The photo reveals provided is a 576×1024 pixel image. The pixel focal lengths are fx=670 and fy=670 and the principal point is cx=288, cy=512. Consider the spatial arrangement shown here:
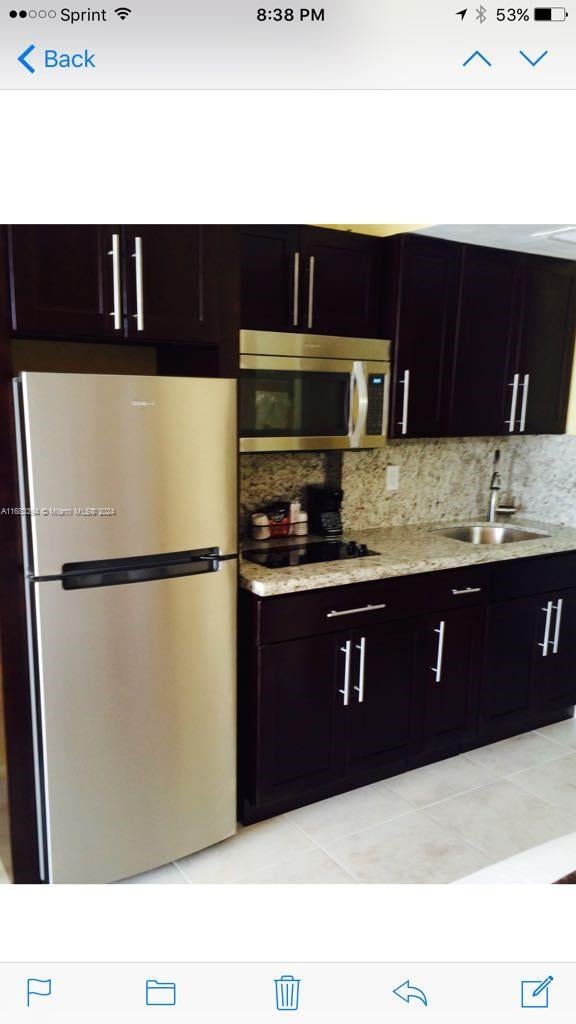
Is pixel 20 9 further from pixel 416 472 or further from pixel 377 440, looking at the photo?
pixel 416 472

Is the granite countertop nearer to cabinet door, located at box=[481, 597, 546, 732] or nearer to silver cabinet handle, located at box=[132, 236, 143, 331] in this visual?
cabinet door, located at box=[481, 597, 546, 732]

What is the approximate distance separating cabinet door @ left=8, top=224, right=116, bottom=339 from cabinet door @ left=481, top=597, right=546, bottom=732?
190cm

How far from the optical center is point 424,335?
2742mm

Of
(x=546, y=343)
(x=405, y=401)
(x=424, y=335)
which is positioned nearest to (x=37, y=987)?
(x=405, y=401)

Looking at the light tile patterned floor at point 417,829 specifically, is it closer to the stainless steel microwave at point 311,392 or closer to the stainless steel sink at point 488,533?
the stainless steel sink at point 488,533

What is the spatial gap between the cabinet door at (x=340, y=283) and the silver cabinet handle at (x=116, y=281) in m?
0.81

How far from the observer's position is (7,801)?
71.8 inches

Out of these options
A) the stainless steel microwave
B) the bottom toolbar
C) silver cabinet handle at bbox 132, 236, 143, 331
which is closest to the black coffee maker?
the stainless steel microwave

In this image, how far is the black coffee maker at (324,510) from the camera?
2.81 meters

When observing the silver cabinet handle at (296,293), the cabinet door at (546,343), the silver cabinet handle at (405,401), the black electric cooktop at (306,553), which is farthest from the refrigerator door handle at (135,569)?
the cabinet door at (546,343)

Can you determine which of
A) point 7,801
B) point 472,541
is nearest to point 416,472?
point 472,541

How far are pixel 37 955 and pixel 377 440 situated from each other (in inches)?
90.1

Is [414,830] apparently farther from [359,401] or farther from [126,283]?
[126,283]

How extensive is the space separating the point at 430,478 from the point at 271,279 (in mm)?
1372
